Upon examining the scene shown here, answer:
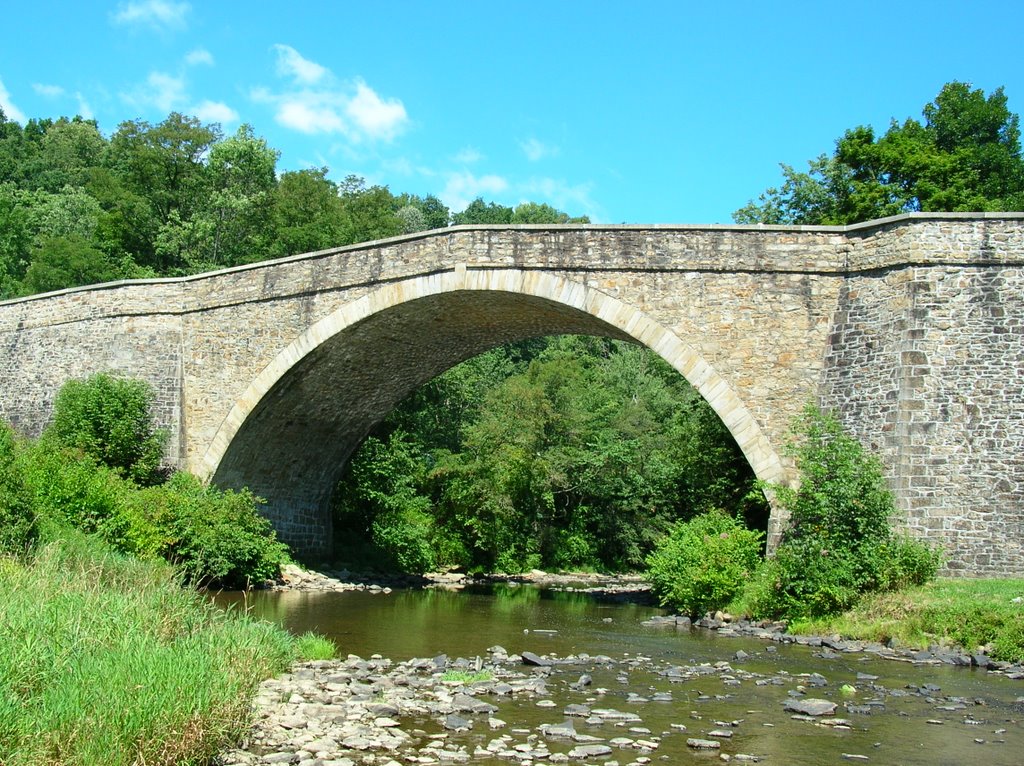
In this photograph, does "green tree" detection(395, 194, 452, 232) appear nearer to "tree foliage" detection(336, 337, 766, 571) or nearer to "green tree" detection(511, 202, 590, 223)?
"green tree" detection(511, 202, 590, 223)

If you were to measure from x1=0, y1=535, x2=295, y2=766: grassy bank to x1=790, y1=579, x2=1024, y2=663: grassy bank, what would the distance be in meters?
7.34

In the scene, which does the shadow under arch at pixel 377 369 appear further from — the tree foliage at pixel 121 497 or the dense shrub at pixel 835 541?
the tree foliage at pixel 121 497

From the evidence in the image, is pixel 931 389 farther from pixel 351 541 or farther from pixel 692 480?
pixel 351 541

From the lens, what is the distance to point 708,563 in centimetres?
1614

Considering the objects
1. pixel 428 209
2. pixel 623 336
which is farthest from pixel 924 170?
pixel 428 209

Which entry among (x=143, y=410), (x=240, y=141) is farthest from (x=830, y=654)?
(x=240, y=141)

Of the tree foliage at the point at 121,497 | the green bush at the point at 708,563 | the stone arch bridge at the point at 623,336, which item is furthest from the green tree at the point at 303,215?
the green bush at the point at 708,563

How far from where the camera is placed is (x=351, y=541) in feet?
86.6

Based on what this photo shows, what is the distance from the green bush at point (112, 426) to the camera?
2066 cm

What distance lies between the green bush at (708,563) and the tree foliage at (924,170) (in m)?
11.0

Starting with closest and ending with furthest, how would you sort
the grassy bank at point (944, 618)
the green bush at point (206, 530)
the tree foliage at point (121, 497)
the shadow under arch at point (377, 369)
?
the grassy bank at point (944, 618) → the tree foliage at point (121, 497) → the shadow under arch at point (377, 369) → the green bush at point (206, 530)

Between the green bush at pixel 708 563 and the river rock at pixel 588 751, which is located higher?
the green bush at pixel 708 563

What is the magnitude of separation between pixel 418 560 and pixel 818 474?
14133 mm

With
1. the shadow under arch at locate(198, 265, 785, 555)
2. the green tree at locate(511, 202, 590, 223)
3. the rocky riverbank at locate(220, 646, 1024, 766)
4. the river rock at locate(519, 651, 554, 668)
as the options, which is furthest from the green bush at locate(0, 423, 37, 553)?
the green tree at locate(511, 202, 590, 223)
